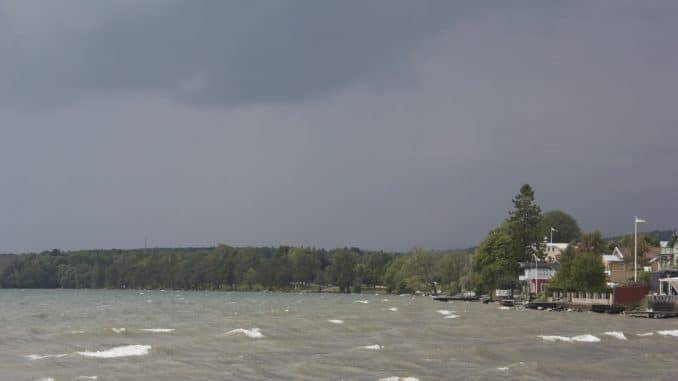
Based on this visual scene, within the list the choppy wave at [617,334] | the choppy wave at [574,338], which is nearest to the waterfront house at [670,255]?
the choppy wave at [617,334]

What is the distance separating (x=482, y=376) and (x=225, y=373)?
10.1 meters

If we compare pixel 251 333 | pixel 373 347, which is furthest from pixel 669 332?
pixel 251 333

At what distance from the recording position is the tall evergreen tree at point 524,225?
133375 mm

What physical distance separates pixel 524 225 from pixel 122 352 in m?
100

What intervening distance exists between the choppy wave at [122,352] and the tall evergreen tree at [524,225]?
97.0 m

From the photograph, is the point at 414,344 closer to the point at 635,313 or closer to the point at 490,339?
the point at 490,339

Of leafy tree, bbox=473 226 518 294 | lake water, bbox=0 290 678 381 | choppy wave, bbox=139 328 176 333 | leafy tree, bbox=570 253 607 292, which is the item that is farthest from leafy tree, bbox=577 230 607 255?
choppy wave, bbox=139 328 176 333

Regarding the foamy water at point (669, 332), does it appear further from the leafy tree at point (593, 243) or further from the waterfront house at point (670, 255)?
the leafy tree at point (593, 243)

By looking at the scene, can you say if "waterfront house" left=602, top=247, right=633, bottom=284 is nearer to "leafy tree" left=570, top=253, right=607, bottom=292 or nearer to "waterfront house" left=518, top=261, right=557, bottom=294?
"waterfront house" left=518, top=261, right=557, bottom=294

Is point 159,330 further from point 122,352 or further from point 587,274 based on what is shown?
point 587,274

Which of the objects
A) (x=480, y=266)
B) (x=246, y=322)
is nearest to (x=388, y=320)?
(x=246, y=322)

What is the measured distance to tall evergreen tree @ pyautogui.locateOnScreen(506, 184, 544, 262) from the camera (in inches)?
5251

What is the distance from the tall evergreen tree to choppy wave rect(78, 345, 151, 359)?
318ft

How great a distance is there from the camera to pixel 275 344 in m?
46.1
